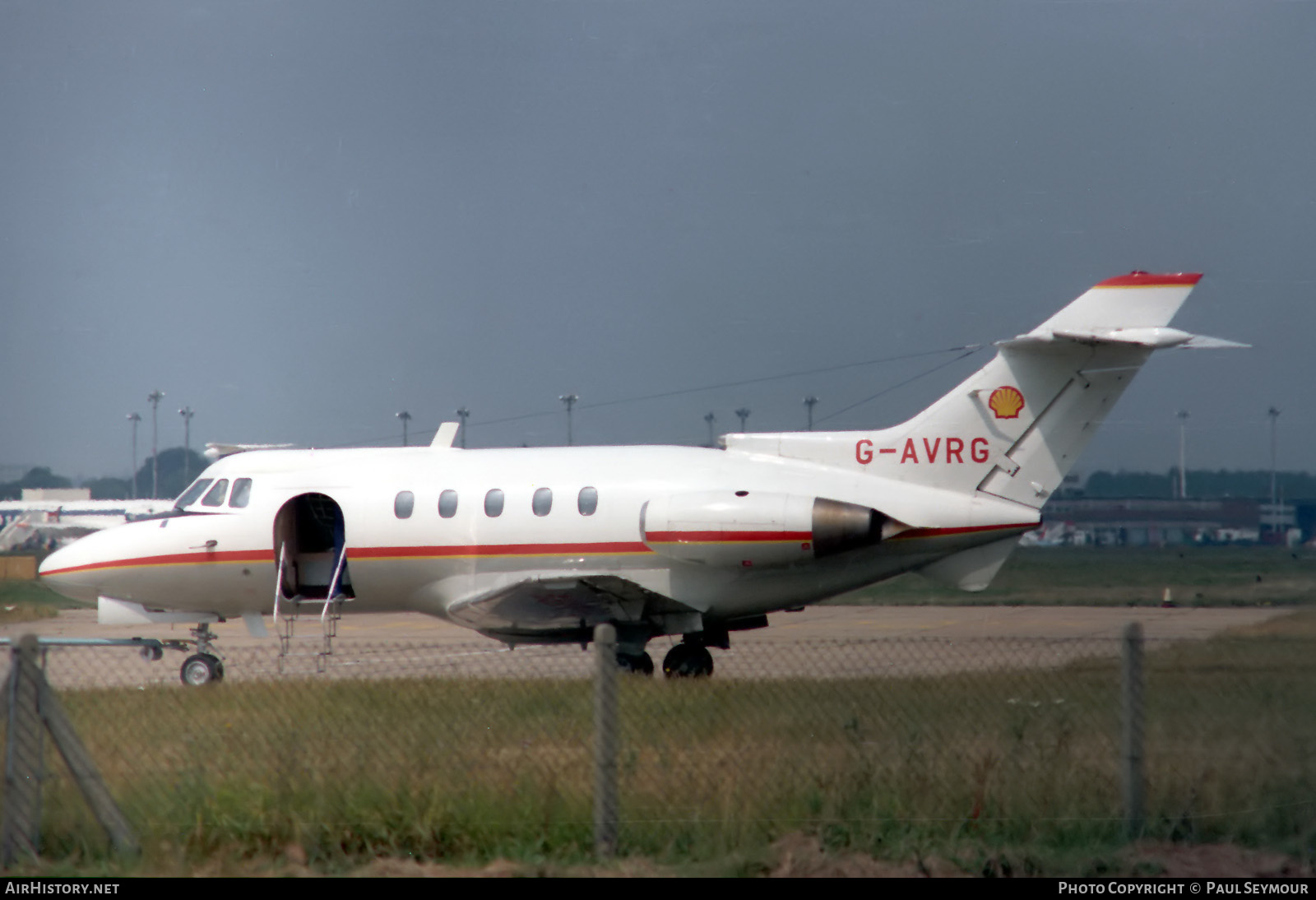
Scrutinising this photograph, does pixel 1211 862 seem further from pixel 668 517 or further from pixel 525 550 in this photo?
pixel 525 550

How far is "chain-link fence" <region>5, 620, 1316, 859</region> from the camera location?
22.1 ft

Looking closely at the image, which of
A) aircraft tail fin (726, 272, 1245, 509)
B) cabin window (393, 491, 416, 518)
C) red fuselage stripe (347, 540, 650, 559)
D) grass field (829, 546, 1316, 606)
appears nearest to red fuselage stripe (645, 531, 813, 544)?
red fuselage stripe (347, 540, 650, 559)

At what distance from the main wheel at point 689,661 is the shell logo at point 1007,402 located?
454 cm

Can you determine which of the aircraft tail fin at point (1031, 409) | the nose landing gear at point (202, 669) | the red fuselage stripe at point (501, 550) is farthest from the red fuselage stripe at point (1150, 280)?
the nose landing gear at point (202, 669)

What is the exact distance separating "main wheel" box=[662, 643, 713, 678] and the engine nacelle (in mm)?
1588

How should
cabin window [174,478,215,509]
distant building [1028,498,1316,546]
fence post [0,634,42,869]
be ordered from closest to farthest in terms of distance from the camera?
1. fence post [0,634,42,869]
2. cabin window [174,478,215,509]
3. distant building [1028,498,1316,546]

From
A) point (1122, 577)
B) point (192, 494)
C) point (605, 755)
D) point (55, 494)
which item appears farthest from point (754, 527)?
point (55, 494)

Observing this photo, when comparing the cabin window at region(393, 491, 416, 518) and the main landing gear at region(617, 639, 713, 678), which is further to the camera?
the cabin window at region(393, 491, 416, 518)

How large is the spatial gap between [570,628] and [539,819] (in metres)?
8.88

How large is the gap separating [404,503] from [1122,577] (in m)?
11.7

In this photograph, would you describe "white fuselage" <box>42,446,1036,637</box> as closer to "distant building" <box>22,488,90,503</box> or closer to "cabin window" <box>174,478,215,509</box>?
"cabin window" <box>174,478,215,509</box>

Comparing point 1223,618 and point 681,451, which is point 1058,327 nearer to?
point 681,451

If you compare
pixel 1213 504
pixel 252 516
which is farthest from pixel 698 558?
pixel 1213 504

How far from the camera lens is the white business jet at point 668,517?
47.2 feet
